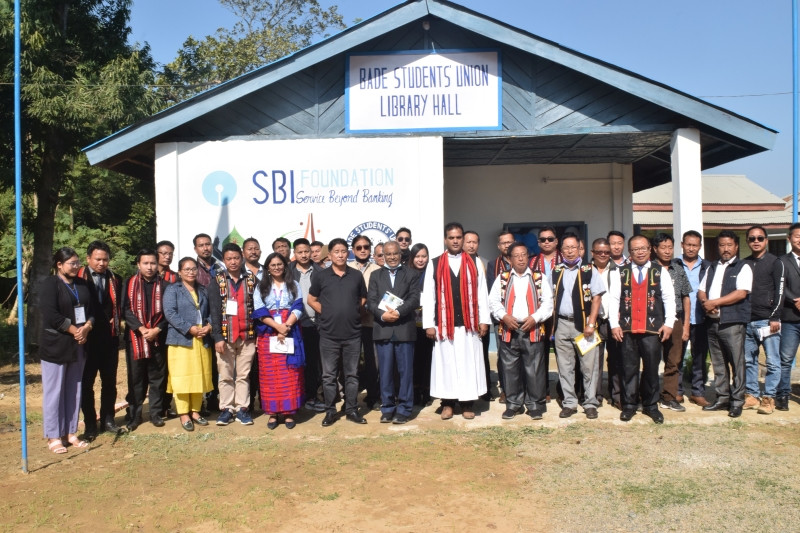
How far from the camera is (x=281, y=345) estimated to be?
6.12 m

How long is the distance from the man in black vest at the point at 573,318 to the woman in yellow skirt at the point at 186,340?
132 inches

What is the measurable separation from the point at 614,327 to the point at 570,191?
6.60 meters

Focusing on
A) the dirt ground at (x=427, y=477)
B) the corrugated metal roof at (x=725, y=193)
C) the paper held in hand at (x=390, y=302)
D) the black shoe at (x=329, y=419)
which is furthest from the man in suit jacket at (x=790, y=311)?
the corrugated metal roof at (x=725, y=193)

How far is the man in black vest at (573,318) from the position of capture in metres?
6.30

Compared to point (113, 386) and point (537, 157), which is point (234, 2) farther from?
point (113, 386)

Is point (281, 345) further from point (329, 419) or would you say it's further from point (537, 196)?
point (537, 196)

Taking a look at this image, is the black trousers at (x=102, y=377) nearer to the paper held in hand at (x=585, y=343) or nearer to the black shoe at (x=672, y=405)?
the paper held in hand at (x=585, y=343)

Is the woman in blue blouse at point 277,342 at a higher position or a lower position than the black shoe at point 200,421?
higher

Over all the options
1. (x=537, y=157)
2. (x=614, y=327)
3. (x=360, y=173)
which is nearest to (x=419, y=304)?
(x=614, y=327)

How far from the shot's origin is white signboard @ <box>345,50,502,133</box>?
8.34 m

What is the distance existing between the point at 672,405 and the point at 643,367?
75 centimetres

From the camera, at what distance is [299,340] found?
20.6ft


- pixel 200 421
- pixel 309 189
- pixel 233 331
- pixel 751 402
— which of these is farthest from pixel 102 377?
pixel 751 402

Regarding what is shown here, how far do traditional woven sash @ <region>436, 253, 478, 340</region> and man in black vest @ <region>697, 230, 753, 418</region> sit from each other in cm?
227
